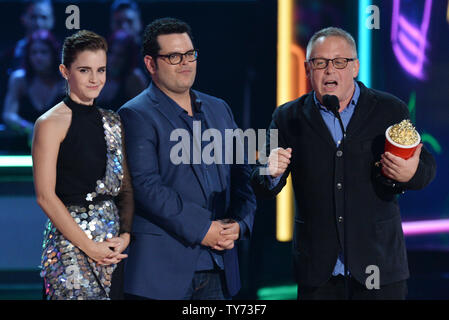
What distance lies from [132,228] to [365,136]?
3.47ft

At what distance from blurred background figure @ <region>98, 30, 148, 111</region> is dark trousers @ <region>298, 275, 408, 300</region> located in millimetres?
2721

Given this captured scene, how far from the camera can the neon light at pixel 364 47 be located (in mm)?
4520

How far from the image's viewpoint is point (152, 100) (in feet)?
9.04

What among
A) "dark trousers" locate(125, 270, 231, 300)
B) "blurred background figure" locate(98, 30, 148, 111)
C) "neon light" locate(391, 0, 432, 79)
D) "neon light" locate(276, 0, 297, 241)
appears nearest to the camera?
"dark trousers" locate(125, 270, 231, 300)

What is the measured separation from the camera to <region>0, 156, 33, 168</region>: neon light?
4.73 m

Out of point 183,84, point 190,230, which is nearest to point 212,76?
point 183,84

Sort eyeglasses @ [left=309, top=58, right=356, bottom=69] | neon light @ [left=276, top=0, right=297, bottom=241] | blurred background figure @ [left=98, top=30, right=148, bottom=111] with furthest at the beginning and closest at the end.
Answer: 1. blurred background figure @ [left=98, top=30, right=148, bottom=111]
2. neon light @ [left=276, top=0, right=297, bottom=241]
3. eyeglasses @ [left=309, top=58, right=356, bottom=69]

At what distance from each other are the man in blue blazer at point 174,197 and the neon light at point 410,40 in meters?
2.36

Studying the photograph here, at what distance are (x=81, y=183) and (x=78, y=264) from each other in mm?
323

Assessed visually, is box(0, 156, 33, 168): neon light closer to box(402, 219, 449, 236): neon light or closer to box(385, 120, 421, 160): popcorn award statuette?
box(402, 219, 449, 236): neon light

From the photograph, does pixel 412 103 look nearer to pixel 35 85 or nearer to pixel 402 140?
pixel 402 140

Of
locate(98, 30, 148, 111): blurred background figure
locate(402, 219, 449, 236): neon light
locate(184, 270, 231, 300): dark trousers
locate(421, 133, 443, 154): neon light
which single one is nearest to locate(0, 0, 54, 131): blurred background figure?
locate(98, 30, 148, 111): blurred background figure

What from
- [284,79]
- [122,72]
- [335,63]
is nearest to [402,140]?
[335,63]

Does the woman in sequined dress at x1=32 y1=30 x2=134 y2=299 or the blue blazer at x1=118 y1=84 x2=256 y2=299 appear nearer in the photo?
the woman in sequined dress at x1=32 y1=30 x2=134 y2=299
